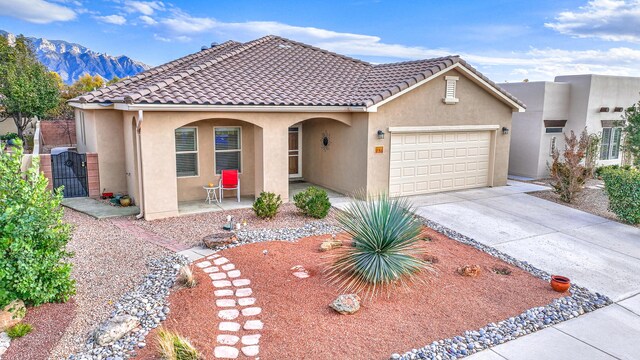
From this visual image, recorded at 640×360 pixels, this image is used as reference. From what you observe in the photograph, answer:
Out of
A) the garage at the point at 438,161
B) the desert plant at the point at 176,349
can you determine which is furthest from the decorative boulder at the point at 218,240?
the garage at the point at 438,161

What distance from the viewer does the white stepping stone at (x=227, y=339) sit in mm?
5689

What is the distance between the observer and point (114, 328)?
569 centimetres

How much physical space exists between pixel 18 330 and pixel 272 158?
8101 millimetres

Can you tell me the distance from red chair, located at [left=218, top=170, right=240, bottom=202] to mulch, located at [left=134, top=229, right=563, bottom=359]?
467 cm

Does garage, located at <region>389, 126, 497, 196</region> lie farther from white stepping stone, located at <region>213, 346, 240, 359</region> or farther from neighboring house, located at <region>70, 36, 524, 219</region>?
white stepping stone, located at <region>213, 346, 240, 359</region>

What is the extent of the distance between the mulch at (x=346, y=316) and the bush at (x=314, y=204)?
2775 millimetres

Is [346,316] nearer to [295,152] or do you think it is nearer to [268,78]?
[268,78]

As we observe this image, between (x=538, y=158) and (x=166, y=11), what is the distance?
72.9 ft

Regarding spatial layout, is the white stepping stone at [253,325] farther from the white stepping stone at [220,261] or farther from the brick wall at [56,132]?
the brick wall at [56,132]

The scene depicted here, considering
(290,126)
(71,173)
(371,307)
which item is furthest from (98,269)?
(71,173)

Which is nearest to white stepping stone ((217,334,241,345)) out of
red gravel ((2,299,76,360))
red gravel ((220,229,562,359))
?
red gravel ((220,229,562,359))

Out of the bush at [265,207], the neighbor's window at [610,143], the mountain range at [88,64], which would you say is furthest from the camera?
the mountain range at [88,64]

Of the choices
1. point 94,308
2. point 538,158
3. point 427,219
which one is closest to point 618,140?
point 538,158

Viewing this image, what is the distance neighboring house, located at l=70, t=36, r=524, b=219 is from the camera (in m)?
11.5
